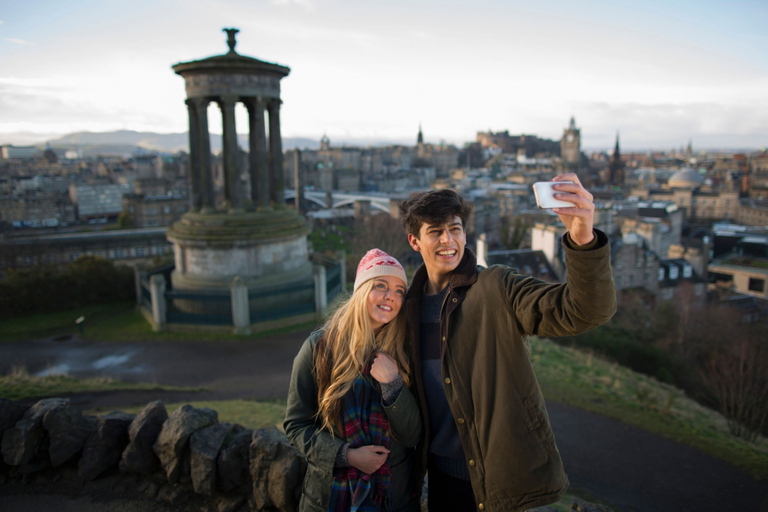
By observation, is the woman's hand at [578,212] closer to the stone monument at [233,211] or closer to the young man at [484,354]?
the young man at [484,354]

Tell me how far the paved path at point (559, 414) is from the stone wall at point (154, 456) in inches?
170

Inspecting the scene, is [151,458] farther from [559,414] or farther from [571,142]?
[571,142]

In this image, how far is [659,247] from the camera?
129 feet

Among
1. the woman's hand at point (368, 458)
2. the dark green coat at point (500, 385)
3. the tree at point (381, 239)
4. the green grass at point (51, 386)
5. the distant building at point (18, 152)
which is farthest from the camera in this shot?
the distant building at point (18, 152)

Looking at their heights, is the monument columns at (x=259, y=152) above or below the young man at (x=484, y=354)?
above

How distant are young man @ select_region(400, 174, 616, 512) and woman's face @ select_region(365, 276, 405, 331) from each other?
0.07 meters

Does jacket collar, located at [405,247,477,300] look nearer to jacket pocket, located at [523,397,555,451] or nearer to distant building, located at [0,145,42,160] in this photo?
jacket pocket, located at [523,397,555,451]

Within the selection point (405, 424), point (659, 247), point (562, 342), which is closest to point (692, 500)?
point (405, 424)

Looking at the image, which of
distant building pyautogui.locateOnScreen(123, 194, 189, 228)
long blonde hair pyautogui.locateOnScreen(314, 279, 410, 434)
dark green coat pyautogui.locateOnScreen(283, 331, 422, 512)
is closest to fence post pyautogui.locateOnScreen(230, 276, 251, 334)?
dark green coat pyautogui.locateOnScreen(283, 331, 422, 512)

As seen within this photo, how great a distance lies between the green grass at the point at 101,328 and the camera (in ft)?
46.1

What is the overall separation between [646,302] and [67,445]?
28.7m

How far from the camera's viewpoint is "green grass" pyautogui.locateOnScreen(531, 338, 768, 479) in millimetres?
8352

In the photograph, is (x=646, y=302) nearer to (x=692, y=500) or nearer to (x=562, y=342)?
(x=562, y=342)

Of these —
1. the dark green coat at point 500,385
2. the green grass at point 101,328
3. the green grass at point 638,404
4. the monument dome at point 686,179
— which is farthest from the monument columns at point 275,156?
the monument dome at point 686,179
